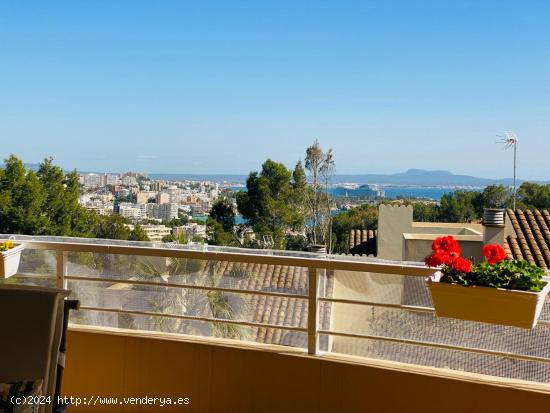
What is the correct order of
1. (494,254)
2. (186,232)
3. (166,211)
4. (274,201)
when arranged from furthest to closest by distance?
1. (274,201)
2. (166,211)
3. (186,232)
4. (494,254)

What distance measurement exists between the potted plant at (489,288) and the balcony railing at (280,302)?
0.25m

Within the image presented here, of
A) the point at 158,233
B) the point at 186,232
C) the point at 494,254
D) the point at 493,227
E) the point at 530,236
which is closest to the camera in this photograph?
the point at 494,254

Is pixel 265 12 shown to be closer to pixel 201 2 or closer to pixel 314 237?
pixel 201 2

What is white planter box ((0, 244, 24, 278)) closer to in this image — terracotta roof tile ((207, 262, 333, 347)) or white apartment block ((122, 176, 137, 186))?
terracotta roof tile ((207, 262, 333, 347))

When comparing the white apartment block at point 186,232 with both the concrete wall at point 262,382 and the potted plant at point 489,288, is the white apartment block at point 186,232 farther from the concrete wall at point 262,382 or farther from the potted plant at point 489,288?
the potted plant at point 489,288

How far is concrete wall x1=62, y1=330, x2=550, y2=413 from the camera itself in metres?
2.28

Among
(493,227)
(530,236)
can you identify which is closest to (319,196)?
(530,236)

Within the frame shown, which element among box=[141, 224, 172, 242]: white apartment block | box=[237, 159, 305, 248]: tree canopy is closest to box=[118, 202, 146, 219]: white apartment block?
box=[141, 224, 172, 242]: white apartment block

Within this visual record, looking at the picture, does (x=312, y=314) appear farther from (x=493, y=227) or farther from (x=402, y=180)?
(x=402, y=180)

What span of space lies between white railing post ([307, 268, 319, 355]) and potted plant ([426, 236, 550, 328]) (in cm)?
59

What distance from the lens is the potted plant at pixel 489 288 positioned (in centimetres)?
196

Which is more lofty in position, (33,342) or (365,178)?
(365,178)

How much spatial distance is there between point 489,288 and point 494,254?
18 cm

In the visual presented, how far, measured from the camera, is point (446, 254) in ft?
7.00
